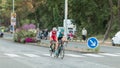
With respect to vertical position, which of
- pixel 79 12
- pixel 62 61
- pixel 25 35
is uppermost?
pixel 79 12

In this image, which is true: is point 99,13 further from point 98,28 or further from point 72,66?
point 72,66

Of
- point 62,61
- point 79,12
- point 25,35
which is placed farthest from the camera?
point 79,12

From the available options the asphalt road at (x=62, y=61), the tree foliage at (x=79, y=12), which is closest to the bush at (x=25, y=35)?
the tree foliage at (x=79, y=12)

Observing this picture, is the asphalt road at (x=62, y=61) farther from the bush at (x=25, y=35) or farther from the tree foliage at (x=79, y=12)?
the tree foliage at (x=79, y=12)

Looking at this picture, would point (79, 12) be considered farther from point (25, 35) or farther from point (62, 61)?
point (62, 61)

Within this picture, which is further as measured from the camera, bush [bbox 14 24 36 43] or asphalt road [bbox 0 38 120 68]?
bush [bbox 14 24 36 43]

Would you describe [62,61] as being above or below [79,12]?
below

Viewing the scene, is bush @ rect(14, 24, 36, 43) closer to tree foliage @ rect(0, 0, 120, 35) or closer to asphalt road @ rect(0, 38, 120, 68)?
tree foliage @ rect(0, 0, 120, 35)

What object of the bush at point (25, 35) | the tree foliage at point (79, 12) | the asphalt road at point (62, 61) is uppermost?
the tree foliage at point (79, 12)

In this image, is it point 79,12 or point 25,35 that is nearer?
point 25,35

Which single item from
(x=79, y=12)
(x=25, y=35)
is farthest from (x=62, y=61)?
(x=79, y=12)

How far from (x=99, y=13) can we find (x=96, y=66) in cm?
4655

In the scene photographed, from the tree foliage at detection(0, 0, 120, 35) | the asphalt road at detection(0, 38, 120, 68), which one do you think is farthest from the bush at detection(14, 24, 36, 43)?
the asphalt road at detection(0, 38, 120, 68)

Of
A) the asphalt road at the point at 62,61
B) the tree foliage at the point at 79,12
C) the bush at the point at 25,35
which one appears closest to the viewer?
the asphalt road at the point at 62,61
